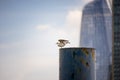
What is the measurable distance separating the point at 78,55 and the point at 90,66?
292 centimetres

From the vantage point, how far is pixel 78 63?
4969cm

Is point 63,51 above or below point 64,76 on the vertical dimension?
above

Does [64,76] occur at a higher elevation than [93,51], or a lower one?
lower

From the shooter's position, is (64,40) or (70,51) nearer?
(70,51)

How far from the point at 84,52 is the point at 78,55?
1147 mm

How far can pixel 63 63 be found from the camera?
169 ft

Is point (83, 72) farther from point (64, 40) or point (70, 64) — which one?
point (64, 40)

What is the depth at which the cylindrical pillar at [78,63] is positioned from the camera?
1959 inches

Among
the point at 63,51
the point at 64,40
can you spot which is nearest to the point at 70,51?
the point at 63,51

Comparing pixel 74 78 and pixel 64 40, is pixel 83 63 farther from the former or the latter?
pixel 64 40

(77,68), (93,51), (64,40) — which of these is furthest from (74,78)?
(64,40)

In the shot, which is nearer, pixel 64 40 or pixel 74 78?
pixel 74 78

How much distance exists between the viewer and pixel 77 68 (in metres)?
49.8

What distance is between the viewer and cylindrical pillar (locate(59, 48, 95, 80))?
49750mm
